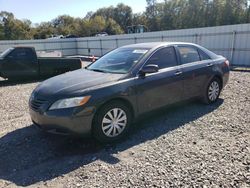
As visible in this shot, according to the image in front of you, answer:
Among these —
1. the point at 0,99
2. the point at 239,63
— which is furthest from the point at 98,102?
the point at 239,63

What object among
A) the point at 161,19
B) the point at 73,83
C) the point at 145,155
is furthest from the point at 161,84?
the point at 161,19

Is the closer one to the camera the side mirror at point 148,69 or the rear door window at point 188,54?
the side mirror at point 148,69

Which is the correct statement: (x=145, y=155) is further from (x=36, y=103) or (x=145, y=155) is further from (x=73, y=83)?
(x=36, y=103)

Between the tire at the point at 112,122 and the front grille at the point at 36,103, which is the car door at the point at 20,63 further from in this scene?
the tire at the point at 112,122

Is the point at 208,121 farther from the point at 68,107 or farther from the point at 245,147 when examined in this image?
the point at 68,107

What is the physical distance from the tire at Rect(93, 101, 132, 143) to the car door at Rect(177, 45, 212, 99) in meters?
1.67

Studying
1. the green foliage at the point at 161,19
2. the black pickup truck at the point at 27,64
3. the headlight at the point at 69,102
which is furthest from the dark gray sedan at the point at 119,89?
the green foliage at the point at 161,19

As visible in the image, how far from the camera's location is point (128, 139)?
4141 mm

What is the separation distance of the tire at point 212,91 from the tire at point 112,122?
8.00ft

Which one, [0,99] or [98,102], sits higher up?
[98,102]

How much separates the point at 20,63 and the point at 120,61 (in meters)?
7.33

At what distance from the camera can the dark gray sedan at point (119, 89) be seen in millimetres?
3605

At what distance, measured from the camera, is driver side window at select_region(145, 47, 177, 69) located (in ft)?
15.0

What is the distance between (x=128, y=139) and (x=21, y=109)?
11.4ft
